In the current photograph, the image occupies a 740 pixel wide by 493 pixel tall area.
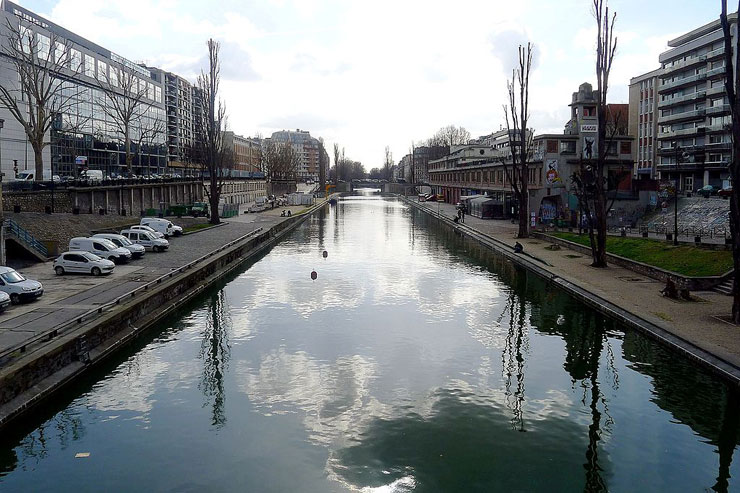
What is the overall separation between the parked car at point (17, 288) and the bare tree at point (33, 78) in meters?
36.4

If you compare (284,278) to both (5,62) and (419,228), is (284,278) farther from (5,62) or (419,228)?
(5,62)

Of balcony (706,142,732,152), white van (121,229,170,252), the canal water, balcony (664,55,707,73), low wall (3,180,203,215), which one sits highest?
balcony (664,55,707,73)

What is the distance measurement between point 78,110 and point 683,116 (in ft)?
316

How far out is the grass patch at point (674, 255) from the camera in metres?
36.9

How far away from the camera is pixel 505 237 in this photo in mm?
66312

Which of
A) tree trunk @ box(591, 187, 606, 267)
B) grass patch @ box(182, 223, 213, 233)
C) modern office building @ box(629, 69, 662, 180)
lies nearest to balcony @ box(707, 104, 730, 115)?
modern office building @ box(629, 69, 662, 180)

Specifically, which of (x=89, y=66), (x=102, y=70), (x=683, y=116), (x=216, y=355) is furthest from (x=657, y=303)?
(x=102, y=70)

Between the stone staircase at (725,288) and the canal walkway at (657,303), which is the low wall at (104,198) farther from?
the stone staircase at (725,288)

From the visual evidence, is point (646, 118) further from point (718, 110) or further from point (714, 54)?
point (718, 110)

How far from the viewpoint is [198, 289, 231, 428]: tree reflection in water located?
20453 mm

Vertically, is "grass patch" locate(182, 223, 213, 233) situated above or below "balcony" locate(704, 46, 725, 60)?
below

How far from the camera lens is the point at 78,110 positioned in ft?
328

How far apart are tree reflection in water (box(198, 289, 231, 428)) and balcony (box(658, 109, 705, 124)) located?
7925 centimetres

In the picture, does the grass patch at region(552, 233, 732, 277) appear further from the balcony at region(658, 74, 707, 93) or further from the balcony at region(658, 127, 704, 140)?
the balcony at region(658, 74, 707, 93)
